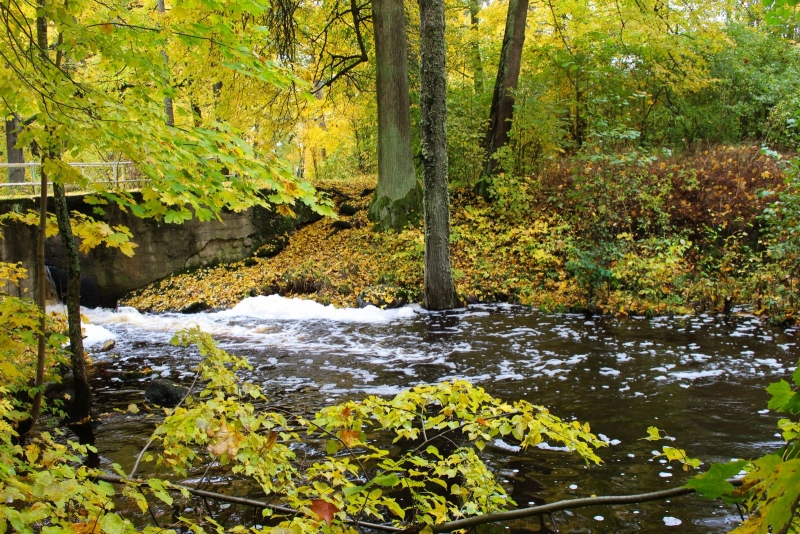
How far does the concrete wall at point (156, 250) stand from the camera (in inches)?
547

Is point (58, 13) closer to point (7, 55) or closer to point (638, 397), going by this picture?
point (7, 55)

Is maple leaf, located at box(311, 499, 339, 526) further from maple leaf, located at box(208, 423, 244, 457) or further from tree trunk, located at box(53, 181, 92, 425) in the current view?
tree trunk, located at box(53, 181, 92, 425)

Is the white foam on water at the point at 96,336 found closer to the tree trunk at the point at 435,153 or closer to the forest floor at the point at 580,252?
the forest floor at the point at 580,252

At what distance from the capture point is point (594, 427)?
4.90 metres

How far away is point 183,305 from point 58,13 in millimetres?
10654

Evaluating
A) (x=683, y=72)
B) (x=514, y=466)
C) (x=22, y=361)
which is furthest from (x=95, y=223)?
(x=683, y=72)

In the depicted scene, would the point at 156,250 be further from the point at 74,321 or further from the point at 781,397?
the point at 781,397

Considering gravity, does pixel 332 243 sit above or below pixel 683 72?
below

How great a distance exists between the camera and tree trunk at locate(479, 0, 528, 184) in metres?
13.8

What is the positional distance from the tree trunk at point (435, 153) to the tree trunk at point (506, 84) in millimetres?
4585

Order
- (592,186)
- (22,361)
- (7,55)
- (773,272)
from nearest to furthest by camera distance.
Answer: (7,55)
(22,361)
(773,272)
(592,186)

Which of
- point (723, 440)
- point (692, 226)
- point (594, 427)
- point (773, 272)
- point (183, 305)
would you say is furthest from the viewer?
point (183, 305)

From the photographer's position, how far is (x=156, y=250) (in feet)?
47.1

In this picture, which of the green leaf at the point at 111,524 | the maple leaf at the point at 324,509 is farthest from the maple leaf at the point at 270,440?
the green leaf at the point at 111,524
